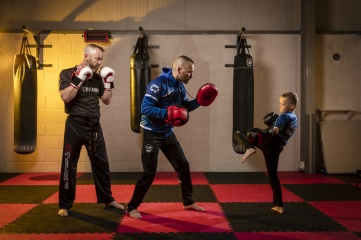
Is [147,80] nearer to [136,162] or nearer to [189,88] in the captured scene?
[189,88]

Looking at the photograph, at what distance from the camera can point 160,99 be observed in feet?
11.5

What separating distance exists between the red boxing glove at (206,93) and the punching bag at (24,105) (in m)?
2.89

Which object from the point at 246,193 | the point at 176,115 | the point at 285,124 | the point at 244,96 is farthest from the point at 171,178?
the point at 176,115

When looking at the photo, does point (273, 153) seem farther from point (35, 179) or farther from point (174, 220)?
point (35, 179)

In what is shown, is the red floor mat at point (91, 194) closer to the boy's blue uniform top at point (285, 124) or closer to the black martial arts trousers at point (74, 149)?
the black martial arts trousers at point (74, 149)

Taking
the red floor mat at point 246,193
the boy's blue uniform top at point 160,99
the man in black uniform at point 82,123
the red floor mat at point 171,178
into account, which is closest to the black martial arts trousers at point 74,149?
the man in black uniform at point 82,123

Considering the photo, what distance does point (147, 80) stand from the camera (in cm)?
549

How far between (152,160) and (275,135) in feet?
3.68

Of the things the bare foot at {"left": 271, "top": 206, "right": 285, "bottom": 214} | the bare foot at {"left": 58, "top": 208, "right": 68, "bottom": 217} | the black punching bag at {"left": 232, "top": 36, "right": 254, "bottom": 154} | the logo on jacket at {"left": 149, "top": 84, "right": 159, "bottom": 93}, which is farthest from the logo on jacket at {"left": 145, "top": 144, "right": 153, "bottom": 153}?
the black punching bag at {"left": 232, "top": 36, "right": 254, "bottom": 154}

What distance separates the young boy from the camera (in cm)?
349

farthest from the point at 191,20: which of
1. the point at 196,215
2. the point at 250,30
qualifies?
the point at 196,215

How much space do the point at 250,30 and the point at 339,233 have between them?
394 cm

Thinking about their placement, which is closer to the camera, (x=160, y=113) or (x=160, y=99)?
(x=160, y=113)

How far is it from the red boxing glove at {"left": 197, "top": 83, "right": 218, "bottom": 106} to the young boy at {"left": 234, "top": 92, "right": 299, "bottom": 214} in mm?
430
